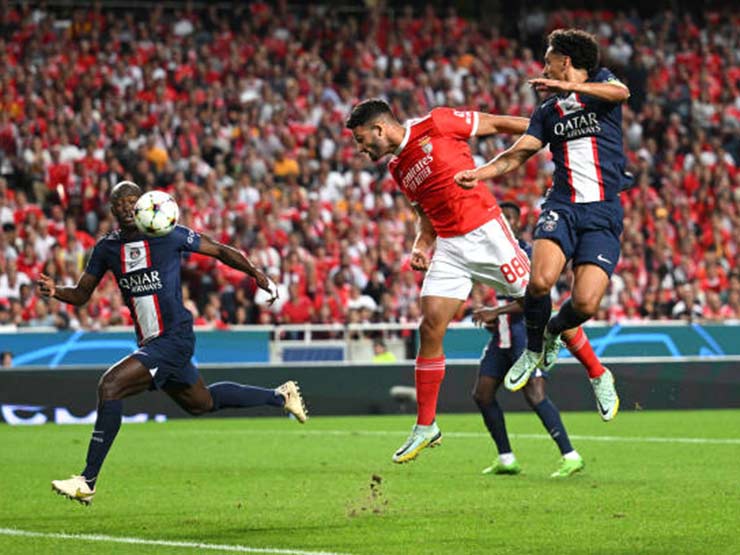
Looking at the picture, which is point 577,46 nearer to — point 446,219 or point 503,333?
point 446,219

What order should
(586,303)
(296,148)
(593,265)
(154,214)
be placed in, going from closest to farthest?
(586,303) < (593,265) < (154,214) < (296,148)

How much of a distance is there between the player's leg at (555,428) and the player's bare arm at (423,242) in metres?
2.55

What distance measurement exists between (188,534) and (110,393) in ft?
4.92

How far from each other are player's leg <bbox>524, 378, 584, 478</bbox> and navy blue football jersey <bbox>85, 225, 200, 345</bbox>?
3.68 meters

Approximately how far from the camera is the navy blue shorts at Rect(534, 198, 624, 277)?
10500 mm

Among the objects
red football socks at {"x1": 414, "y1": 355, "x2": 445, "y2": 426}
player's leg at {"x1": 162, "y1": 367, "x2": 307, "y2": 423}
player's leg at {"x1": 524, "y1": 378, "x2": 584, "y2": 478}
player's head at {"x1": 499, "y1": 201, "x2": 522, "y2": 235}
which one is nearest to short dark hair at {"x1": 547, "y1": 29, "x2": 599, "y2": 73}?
red football socks at {"x1": 414, "y1": 355, "x2": 445, "y2": 426}

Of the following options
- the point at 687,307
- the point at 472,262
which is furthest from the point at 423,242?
the point at 687,307

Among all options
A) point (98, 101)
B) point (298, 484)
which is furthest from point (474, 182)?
point (98, 101)

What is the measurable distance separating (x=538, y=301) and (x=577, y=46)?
5.77 ft

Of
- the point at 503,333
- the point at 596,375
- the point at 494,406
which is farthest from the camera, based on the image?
the point at 503,333

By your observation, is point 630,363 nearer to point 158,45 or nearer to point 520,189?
point 520,189

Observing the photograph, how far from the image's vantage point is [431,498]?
11.5m

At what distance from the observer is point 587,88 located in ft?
32.9

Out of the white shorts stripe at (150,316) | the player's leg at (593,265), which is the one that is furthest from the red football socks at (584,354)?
the white shorts stripe at (150,316)
